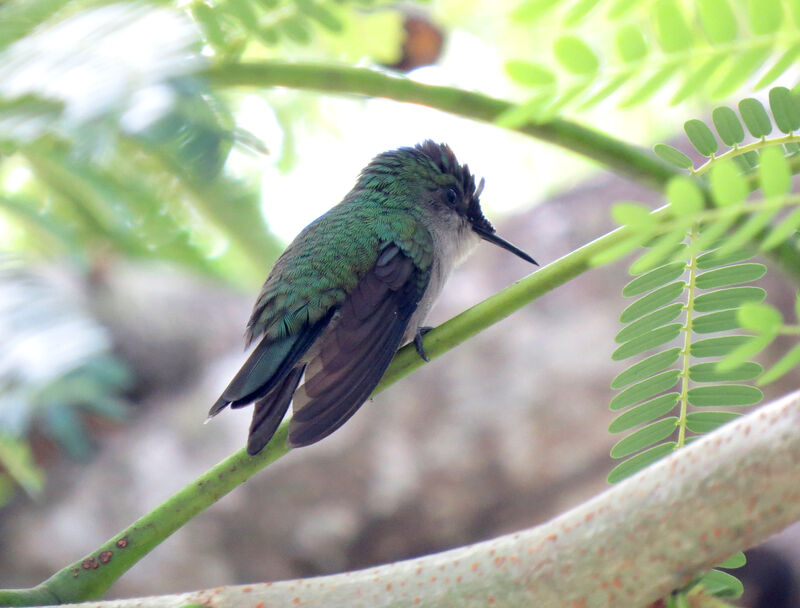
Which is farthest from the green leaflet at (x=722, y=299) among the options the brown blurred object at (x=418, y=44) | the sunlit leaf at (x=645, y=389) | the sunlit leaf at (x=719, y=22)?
the brown blurred object at (x=418, y=44)

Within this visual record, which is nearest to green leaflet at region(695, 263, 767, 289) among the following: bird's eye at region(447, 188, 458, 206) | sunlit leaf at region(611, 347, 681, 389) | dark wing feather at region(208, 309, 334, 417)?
sunlit leaf at region(611, 347, 681, 389)

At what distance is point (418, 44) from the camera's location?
399cm

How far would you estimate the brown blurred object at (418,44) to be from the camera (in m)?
3.95

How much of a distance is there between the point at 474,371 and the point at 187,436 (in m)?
1.80

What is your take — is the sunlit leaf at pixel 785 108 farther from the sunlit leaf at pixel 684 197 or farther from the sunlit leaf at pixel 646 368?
the sunlit leaf at pixel 684 197

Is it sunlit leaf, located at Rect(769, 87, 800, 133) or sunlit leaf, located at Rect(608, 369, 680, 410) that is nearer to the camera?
sunlit leaf, located at Rect(769, 87, 800, 133)

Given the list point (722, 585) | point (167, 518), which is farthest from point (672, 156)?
point (167, 518)

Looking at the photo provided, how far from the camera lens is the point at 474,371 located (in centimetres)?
473

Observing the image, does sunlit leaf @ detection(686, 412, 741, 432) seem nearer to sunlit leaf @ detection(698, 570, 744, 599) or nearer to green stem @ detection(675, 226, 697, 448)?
green stem @ detection(675, 226, 697, 448)

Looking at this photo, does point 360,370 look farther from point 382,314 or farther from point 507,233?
point 507,233

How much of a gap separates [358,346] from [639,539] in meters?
1.30

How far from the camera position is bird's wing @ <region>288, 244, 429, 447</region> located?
6.68 ft

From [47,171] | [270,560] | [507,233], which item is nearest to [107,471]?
[270,560]

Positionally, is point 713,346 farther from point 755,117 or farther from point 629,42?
point 629,42
